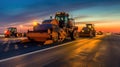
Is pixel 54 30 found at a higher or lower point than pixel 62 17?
lower

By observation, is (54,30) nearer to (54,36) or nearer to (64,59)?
(54,36)

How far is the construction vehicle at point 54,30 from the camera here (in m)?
18.1

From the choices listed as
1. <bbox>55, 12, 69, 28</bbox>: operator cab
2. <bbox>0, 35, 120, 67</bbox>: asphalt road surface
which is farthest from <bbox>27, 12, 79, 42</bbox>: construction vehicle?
<bbox>0, 35, 120, 67</bbox>: asphalt road surface

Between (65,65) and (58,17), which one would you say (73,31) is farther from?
(65,65)

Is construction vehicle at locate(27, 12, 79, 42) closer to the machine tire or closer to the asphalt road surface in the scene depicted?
the machine tire

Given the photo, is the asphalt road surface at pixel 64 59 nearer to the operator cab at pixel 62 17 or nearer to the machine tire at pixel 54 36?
the machine tire at pixel 54 36

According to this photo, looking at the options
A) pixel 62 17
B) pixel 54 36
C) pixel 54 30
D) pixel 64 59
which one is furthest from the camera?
pixel 62 17

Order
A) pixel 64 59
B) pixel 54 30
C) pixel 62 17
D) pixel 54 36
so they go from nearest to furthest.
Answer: pixel 64 59 → pixel 54 36 → pixel 54 30 → pixel 62 17

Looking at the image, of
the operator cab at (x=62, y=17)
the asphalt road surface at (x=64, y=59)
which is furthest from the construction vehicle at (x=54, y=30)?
the asphalt road surface at (x=64, y=59)

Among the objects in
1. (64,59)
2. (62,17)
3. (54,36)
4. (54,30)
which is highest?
(62,17)

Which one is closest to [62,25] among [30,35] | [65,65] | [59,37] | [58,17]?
[58,17]

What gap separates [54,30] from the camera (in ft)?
64.1

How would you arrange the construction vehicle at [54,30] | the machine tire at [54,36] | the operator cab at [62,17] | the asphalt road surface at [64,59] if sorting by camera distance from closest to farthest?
the asphalt road surface at [64,59]
the construction vehicle at [54,30]
the machine tire at [54,36]
the operator cab at [62,17]

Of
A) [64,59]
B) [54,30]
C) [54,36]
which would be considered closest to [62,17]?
[54,30]
